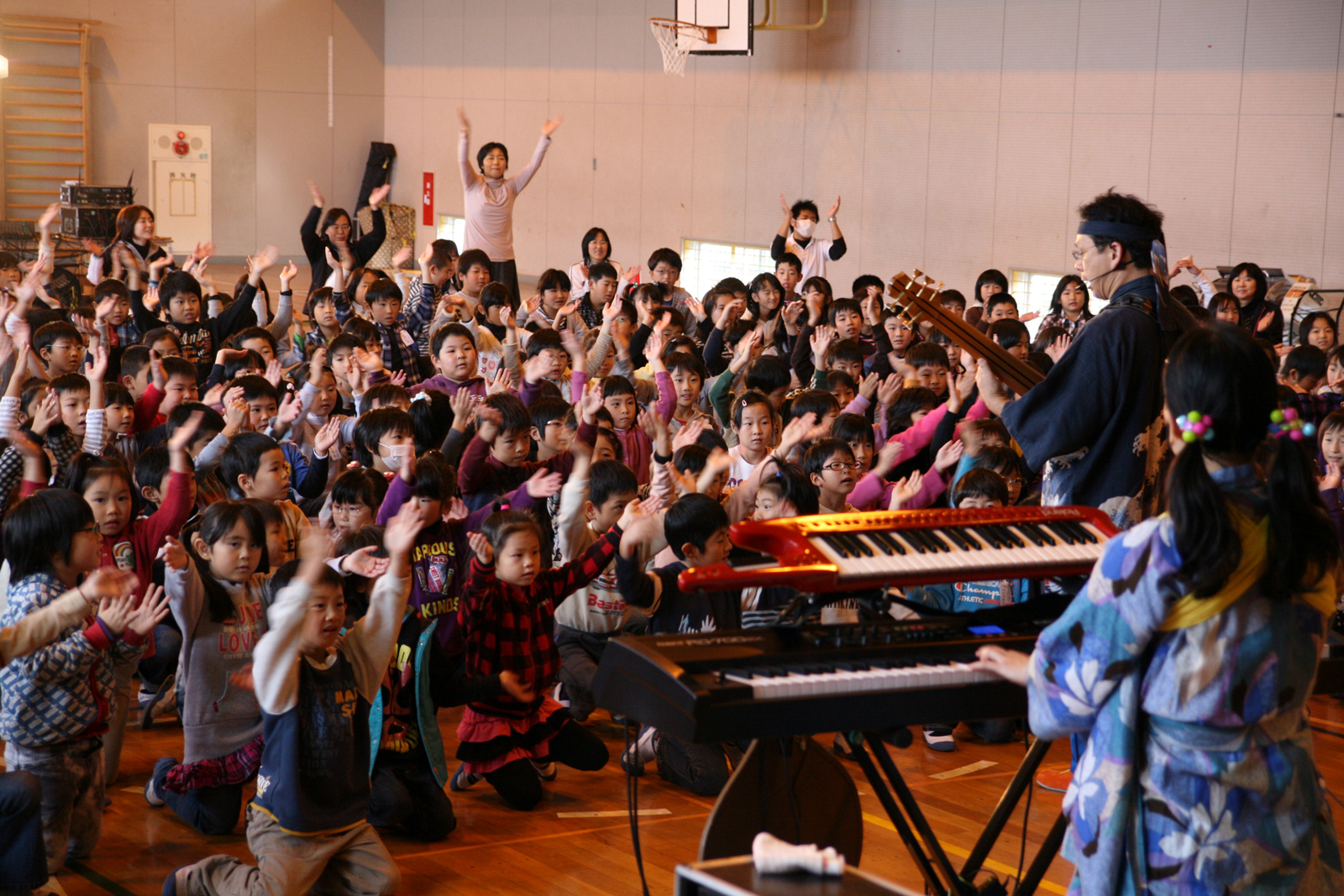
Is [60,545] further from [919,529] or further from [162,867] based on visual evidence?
[919,529]

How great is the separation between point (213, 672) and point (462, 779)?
0.75 m

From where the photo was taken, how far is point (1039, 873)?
2.24 metres

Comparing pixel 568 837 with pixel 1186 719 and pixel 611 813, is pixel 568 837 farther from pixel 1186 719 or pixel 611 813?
pixel 1186 719

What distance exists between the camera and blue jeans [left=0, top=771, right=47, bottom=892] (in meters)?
2.51

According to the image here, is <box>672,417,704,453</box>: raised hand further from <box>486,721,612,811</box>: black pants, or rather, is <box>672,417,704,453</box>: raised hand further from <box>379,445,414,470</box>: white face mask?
<box>486,721,612,811</box>: black pants

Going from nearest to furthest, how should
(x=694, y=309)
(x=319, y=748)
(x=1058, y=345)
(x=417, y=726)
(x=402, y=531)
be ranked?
1. (x=402, y=531)
2. (x=319, y=748)
3. (x=417, y=726)
4. (x=1058, y=345)
5. (x=694, y=309)

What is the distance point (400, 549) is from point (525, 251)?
12.5 meters

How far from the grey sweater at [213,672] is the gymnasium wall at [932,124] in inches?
310

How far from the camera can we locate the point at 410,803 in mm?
3207

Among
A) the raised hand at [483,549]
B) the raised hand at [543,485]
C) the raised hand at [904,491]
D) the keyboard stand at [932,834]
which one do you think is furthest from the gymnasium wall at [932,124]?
the keyboard stand at [932,834]

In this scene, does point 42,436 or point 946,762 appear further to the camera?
point 42,436

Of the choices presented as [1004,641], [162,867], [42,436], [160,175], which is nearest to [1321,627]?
[1004,641]

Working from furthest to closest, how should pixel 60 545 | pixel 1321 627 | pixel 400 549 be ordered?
pixel 60 545, pixel 400 549, pixel 1321 627

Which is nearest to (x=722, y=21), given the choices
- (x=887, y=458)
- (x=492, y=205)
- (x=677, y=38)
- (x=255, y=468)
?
(x=677, y=38)
